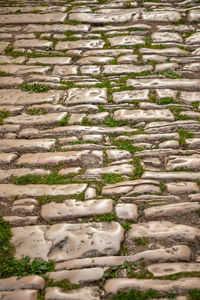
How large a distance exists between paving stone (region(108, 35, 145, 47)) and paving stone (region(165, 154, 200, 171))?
2753 millimetres

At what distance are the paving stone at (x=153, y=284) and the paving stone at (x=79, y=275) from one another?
85 mm

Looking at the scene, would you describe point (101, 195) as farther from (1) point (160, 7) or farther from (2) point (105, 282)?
(1) point (160, 7)

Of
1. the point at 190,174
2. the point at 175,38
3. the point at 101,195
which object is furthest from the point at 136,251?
the point at 175,38

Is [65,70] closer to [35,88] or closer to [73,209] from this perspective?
[35,88]

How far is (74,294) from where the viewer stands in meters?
2.03

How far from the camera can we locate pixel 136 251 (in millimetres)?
2289

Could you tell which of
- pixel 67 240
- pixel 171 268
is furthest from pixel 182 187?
pixel 67 240

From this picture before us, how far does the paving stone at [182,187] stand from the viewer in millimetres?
2766

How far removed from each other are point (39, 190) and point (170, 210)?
1.09 meters

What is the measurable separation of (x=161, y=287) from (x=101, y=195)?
0.94 metres

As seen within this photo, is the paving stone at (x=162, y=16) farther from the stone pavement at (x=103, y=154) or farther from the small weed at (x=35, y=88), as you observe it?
the small weed at (x=35, y=88)

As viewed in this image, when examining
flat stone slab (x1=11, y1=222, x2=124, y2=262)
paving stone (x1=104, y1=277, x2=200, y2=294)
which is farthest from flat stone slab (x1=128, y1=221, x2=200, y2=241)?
paving stone (x1=104, y1=277, x2=200, y2=294)

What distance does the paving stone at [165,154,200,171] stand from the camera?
3020 mm

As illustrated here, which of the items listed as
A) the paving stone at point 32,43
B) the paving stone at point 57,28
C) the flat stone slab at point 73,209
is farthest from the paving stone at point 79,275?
the paving stone at point 57,28
